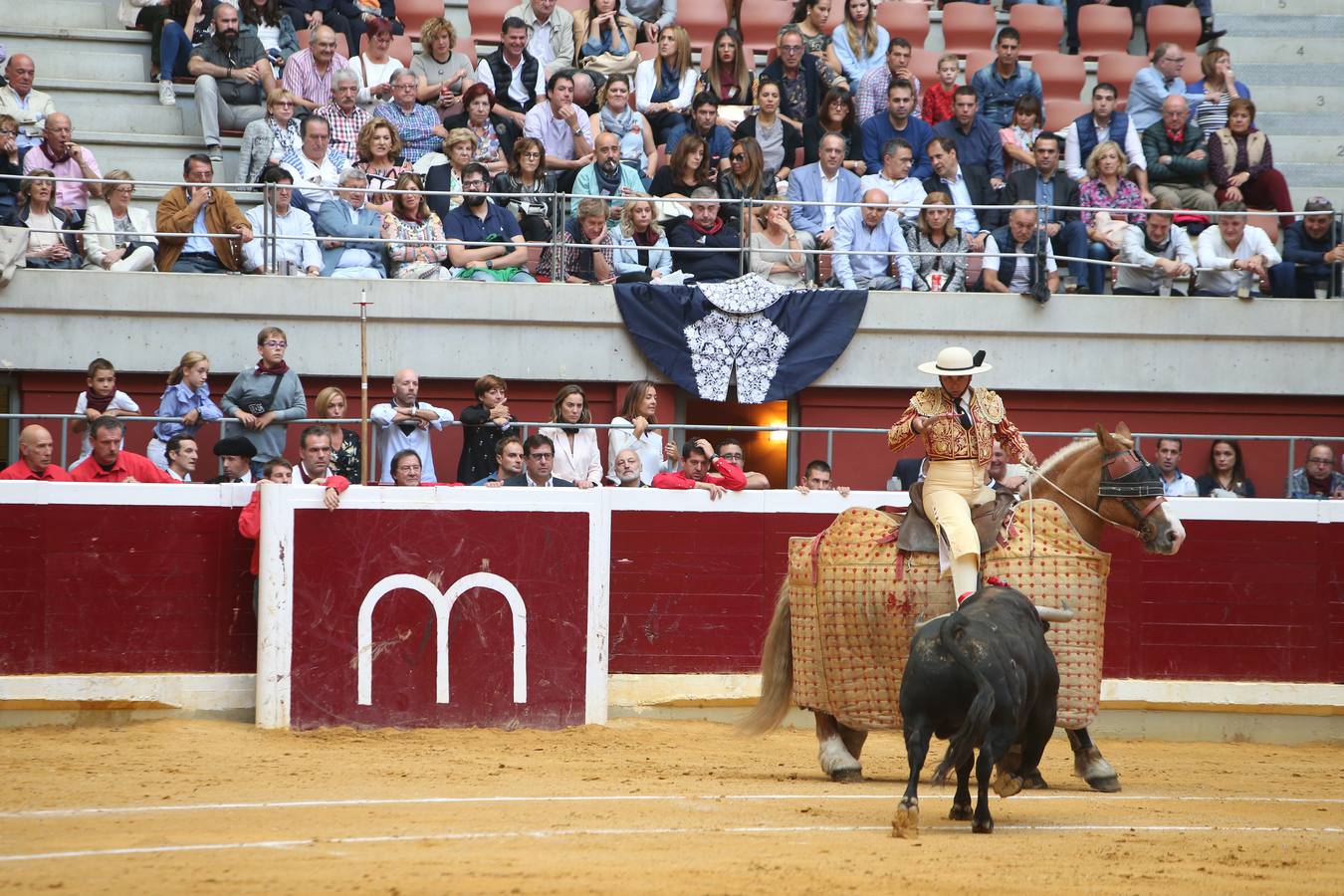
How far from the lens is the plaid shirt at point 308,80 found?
Answer: 1397 centimetres

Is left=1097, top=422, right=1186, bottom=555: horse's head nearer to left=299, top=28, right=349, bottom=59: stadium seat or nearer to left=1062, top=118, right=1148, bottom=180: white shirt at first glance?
left=1062, top=118, right=1148, bottom=180: white shirt

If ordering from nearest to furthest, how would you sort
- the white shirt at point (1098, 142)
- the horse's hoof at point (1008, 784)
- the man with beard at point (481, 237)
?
the horse's hoof at point (1008, 784)
the man with beard at point (481, 237)
the white shirt at point (1098, 142)

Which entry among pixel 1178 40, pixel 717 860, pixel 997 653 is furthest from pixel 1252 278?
pixel 717 860

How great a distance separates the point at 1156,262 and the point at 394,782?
314 inches

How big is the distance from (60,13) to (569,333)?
18.5 ft

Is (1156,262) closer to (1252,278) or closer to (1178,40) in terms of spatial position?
(1252,278)

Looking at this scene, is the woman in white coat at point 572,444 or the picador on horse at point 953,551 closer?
the picador on horse at point 953,551

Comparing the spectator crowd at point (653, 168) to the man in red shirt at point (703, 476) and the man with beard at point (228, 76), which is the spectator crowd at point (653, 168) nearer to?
the man with beard at point (228, 76)

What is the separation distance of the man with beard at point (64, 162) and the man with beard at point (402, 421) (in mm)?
2981

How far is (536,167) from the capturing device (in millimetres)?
13188

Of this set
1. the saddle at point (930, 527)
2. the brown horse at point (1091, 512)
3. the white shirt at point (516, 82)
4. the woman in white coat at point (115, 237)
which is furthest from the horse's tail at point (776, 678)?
the white shirt at point (516, 82)

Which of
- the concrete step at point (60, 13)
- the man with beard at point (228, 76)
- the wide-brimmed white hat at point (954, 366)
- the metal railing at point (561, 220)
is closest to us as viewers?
the wide-brimmed white hat at point (954, 366)

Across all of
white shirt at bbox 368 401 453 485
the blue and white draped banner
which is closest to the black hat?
white shirt at bbox 368 401 453 485

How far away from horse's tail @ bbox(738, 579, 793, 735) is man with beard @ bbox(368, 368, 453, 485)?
300cm
